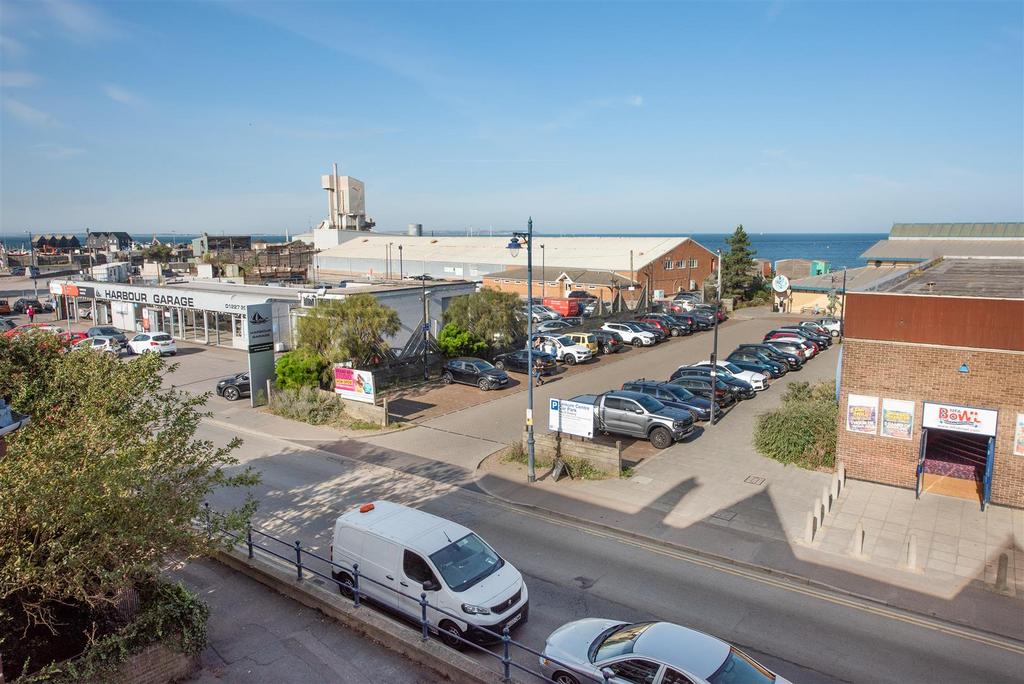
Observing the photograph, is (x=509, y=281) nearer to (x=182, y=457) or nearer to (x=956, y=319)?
(x=956, y=319)

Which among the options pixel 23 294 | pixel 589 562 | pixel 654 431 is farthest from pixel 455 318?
pixel 23 294

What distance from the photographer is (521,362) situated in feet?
113

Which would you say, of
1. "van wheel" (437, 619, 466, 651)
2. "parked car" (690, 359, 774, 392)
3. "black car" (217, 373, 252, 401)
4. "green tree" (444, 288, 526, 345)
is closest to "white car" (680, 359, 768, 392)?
"parked car" (690, 359, 774, 392)

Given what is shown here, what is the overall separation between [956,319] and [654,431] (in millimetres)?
9300

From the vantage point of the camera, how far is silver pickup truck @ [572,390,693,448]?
2242 cm

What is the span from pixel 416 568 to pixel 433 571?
15.8 inches

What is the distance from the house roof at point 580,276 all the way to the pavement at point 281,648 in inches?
2014

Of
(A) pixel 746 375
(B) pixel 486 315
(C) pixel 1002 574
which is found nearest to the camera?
(C) pixel 1002 574

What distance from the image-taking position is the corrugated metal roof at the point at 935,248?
50594 mm

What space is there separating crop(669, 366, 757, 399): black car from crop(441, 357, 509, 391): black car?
26.8ft

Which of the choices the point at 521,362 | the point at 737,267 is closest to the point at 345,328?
the point at 521,362

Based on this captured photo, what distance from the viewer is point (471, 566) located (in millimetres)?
11664

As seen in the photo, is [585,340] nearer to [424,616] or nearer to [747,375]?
[747,375]

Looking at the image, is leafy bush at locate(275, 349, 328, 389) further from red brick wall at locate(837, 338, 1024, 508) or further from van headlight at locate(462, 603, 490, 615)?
red brick wall at locate(837, 338, 1024, 508)
